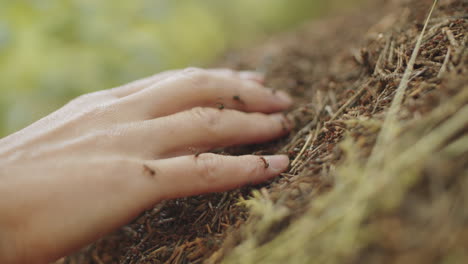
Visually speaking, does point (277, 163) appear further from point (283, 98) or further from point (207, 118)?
point (283, 98)

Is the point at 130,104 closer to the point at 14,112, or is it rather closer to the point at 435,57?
the point at 435,57

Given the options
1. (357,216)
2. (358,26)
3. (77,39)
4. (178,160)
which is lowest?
(357,216)

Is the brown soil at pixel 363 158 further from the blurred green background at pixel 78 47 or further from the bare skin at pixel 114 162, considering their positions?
the blurred green background at pixel 78 47

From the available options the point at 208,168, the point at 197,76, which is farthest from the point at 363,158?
the point at 197,76

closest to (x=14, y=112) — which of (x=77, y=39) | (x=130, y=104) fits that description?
(x=77, y=39)

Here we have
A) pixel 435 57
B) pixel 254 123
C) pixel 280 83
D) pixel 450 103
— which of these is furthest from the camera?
pixel 280 83

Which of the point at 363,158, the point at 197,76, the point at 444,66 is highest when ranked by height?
the point at 197,76

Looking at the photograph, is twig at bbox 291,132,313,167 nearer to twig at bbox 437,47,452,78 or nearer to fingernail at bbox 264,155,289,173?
fingernail at bbox 264,155,289,173
